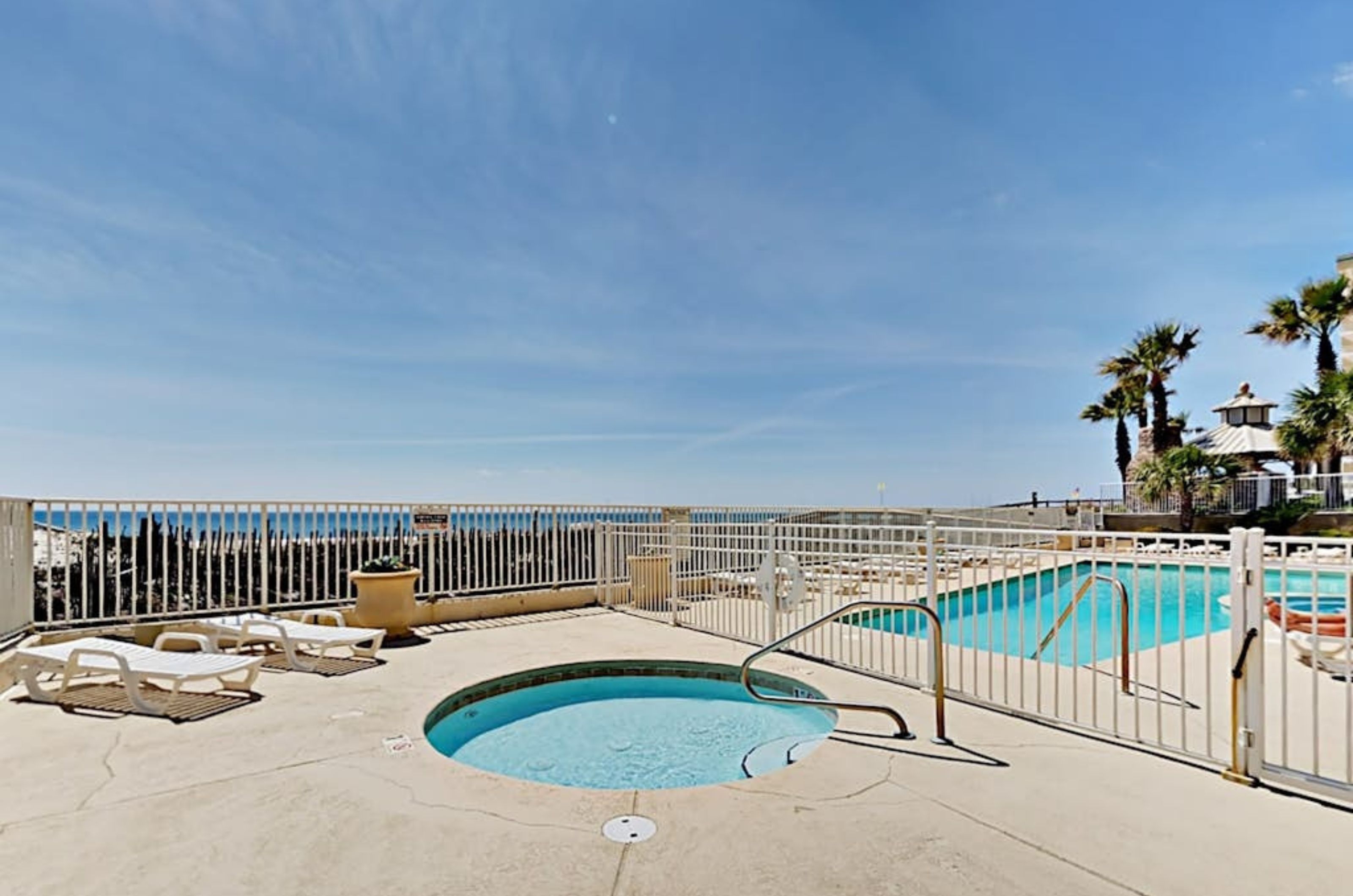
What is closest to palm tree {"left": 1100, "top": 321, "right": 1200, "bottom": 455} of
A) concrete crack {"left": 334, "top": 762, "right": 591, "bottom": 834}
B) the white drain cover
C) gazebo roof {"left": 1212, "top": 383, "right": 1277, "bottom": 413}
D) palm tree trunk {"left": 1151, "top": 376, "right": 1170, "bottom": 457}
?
palm tree trunk {"left": 1151, "top": 376, "right": 1170, "bottom": 457}

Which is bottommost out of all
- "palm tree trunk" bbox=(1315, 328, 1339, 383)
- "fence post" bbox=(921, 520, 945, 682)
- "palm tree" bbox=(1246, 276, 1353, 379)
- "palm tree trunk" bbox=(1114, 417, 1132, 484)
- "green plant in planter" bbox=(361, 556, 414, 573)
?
"green plant in planter" bbox=(361, 556, 414, 573)

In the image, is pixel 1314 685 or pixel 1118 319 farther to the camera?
pixel 1118 319

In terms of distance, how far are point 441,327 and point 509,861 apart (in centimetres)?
1239

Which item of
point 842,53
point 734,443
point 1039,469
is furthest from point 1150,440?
→ point 842,53

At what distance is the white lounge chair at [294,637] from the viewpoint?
234 inches

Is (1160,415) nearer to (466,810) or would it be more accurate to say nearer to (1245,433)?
(1245,433)

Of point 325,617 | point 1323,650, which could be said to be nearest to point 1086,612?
point 1323,650

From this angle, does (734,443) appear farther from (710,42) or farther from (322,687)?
(322,687)

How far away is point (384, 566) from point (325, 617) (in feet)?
2.55

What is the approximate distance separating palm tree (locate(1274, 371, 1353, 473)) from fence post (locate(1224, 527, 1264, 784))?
18361mm

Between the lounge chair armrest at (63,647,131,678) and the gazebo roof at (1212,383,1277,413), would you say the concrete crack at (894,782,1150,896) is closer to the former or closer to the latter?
the lounge chair armrest at (63,647,131,678)

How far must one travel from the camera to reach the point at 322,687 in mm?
5336

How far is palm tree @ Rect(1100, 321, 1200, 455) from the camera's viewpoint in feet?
73.6

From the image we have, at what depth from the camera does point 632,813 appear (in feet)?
10.2
